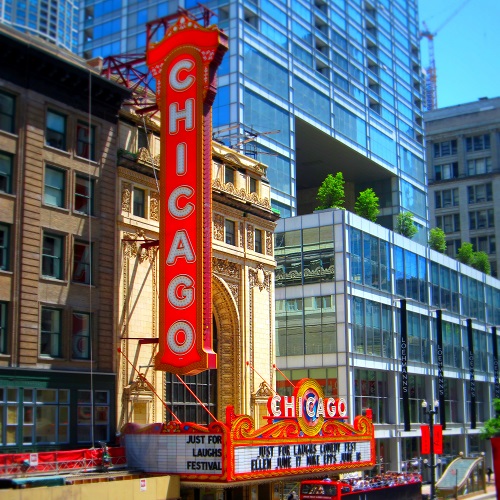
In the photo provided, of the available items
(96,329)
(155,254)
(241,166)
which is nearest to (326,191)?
(241,166)

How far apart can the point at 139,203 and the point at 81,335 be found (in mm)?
7448

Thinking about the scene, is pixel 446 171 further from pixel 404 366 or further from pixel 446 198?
pixel 404 366

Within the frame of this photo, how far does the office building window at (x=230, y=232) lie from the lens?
46209 mm

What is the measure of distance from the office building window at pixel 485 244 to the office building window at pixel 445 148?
15.9 metres

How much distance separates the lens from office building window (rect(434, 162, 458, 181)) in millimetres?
134000

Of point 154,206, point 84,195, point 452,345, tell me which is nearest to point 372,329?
point 452,345

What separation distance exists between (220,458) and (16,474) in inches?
329

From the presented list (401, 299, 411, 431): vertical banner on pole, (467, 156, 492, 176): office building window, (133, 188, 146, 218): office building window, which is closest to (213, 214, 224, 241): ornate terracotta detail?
(133, 188, 146, 218): office building window

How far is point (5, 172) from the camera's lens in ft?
113

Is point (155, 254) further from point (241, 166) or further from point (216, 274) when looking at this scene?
point (241, 166)

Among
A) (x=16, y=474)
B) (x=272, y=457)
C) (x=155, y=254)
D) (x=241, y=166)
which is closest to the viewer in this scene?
(x=16, y=474)

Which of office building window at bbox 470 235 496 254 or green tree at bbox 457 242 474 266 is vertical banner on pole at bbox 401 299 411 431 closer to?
green tree at bbox 457 242 474 266

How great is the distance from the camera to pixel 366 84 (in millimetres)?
93188

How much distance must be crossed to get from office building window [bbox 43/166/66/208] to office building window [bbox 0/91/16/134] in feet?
7.95
